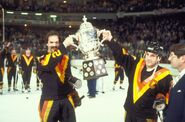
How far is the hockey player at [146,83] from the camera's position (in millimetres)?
4762

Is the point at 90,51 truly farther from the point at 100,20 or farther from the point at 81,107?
the point at 100,20

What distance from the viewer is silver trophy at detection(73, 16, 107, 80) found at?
4051mm

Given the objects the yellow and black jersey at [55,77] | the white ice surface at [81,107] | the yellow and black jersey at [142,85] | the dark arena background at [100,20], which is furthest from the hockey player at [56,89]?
the dark arena background at [100,20]

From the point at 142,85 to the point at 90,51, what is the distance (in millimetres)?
1073

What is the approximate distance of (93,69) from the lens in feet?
13.4

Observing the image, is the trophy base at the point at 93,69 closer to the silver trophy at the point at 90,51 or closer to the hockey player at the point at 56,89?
the silver trophy at the point at 90,51

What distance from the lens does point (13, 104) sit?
11.4 m

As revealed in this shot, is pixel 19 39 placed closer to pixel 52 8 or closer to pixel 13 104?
pixel 52 8

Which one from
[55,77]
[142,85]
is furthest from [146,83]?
[55,77]

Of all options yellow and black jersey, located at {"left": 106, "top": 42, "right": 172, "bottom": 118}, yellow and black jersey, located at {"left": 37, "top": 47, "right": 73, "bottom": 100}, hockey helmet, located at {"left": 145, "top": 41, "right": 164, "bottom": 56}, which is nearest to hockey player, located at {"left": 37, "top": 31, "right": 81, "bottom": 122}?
yellow and black jersey, located at {"left": 37, "top": 47, "right": 73, "bottom": 100}

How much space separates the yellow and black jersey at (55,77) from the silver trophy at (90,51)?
1.10 metres

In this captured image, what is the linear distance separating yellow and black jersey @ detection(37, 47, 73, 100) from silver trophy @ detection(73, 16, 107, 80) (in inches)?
43.2

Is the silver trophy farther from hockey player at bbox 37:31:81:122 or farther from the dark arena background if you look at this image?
the dark arena background

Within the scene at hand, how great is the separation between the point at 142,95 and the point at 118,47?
63 cm
